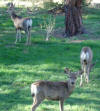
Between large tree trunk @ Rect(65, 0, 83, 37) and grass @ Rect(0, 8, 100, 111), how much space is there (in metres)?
0.67

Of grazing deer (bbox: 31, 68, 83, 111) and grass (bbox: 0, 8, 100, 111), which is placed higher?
grazing deer (bbox: 31, 68, 83, 111)

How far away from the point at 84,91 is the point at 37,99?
301cm

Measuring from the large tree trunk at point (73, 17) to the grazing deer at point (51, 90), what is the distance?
10.6 metres

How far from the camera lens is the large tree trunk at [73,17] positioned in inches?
785

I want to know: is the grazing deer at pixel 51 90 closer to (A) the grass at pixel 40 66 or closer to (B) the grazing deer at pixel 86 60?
(A) the grass at pixel 40 66

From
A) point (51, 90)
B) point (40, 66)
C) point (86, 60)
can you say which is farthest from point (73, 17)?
point (51, 90)

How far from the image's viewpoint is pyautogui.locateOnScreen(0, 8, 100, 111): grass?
1041 centimetres

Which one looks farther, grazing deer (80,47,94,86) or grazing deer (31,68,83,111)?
grazing deer (80,47,94,86)

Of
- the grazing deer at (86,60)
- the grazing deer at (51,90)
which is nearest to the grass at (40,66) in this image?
the grazing deer at (86,60)

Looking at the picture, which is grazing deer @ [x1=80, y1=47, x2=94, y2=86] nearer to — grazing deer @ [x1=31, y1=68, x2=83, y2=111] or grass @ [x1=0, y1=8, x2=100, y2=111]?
grass @ [x1=0, y1=8, x2=100, y2=111]

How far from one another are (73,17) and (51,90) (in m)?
11.3

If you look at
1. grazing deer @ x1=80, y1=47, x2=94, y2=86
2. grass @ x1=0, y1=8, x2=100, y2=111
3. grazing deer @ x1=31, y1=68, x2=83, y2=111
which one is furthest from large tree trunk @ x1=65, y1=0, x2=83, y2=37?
grazing deer @ x1=31, y1=68, x2=83, y2=111

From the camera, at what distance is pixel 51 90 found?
9219mm

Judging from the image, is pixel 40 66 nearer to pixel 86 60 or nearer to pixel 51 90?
pixel 86 60
